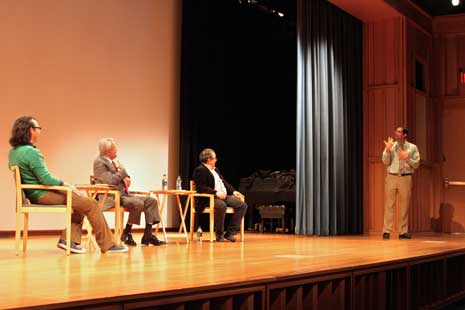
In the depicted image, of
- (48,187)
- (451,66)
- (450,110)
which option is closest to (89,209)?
(48,187)

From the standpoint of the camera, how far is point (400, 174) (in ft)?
28.2

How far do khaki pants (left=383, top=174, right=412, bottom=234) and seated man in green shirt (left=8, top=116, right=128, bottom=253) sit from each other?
4.38 metres

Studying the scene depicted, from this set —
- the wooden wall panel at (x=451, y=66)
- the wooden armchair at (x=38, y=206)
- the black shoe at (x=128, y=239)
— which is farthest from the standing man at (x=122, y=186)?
the wooden wall panel at (x=451, y=66)

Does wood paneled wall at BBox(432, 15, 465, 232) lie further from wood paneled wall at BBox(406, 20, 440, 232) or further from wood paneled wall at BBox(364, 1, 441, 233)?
wood paneled wall at BBox(364, 1, 441, 233)

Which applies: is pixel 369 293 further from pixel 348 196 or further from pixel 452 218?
pixel 452 218

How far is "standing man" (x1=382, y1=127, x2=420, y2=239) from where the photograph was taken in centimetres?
849

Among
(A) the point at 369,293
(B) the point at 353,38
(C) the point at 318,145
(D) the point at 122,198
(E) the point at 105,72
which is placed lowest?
(A) the point at 369,293

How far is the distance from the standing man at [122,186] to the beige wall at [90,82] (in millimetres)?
2217

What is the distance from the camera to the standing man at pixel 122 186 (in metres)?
6.01

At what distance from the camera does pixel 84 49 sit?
871cm

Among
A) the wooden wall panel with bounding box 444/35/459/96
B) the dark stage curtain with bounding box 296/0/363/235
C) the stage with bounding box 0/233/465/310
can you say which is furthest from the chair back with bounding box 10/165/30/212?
the wooden wall panel with bounding box 444/35/459/96

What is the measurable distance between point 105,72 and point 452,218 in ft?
19.7

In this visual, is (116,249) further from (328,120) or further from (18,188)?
(328,120)

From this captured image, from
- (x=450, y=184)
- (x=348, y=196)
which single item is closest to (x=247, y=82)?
(x=348, y=196)
